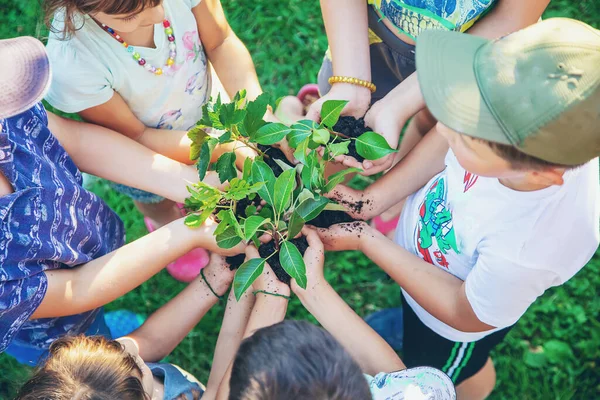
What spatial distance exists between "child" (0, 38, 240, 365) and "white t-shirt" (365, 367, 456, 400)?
27.6 inches

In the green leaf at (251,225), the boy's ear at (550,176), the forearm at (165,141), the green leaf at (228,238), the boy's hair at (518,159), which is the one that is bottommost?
the green leaf at (228,238)

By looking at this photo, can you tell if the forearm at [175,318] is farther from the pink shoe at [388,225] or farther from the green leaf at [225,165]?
the pink shoe at [388,225]

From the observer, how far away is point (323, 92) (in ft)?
7.88

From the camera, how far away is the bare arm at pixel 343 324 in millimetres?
1644

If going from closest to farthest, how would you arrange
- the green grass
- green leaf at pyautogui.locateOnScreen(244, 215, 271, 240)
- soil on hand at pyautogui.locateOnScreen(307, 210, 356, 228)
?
green leaf at pyautogui.locateOnScreen(244, 215, 271, 240), soil on hand at pyautogui.locateOnScreen(307, 210, 356, 228), the green grass

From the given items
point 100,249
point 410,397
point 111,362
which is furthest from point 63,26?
point 410,397

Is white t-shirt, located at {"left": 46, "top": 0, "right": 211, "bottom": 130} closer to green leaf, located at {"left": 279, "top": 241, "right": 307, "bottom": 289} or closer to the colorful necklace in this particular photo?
the colorful necklace

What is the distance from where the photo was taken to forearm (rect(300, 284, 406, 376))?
1641 mm

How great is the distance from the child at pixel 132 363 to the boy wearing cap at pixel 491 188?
552 mm

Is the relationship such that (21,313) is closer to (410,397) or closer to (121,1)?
(121,1)

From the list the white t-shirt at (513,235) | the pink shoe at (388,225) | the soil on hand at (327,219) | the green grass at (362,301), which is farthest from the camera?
the pink shoe at (388,225)

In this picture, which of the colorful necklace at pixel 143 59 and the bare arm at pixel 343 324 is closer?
the bare arm at pixel 343 324

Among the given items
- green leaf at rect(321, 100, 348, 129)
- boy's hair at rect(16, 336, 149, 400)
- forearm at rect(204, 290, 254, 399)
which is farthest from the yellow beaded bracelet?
boy's hair at rect(16, 336, 149, 400)

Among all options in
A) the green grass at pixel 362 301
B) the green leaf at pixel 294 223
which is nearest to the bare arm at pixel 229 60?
the green leaf at pixel 294 223
